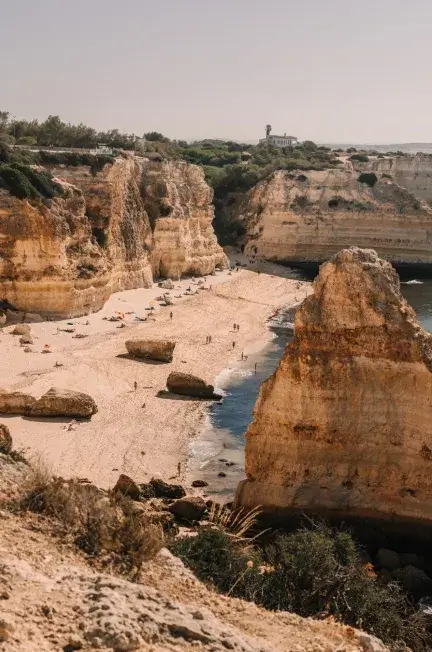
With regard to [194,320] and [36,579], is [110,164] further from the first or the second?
[36,579]

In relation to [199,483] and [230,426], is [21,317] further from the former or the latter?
[199,483]

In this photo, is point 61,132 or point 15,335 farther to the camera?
point 61,132

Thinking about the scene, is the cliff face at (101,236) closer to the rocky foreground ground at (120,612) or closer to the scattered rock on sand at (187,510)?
the scattered rock on sand at (187,510)

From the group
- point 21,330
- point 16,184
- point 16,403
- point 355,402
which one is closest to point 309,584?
point 355,402

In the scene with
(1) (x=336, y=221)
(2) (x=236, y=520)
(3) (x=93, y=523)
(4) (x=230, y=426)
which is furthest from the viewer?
(1) (x=336, y=221)

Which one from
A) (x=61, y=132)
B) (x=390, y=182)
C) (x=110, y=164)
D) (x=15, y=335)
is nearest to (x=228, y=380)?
(x=15, y=335)

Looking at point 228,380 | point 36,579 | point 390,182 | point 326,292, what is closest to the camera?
point 36,579
